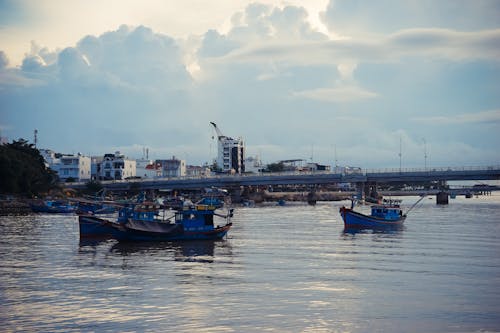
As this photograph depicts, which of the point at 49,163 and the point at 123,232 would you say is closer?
the point at 123,232

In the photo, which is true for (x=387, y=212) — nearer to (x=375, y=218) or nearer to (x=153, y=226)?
(x=375, y=218)

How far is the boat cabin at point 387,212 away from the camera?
216ft

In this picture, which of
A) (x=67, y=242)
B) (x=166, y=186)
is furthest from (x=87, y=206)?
(x=166, y=186)

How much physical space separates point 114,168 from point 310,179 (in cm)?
6032

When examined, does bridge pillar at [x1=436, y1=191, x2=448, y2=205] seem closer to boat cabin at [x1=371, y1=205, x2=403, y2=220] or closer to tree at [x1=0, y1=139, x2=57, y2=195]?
boat cabin at [x1=371, y1=205, x2=403, y2=220]

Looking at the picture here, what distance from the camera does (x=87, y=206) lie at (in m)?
85.1

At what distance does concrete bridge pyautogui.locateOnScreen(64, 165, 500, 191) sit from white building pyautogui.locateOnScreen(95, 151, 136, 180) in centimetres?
2739

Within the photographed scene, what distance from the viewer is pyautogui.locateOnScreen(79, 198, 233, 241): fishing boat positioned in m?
48.7

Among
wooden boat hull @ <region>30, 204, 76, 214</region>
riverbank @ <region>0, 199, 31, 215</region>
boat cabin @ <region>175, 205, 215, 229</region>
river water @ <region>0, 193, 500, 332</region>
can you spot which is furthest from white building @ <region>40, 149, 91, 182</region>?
boat cabin @ <region>175, 205, 215, 229</region>

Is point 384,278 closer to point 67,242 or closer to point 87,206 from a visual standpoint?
point 67,242

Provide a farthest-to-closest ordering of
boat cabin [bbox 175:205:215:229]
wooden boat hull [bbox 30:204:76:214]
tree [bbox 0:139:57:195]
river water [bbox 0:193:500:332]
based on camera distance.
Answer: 1. tree [bbox 0:139:57:195]
2. wooden boat hull [bbox 30:204:76:214]
3. boat cabin [bbox 175:205:215:229]
4. river water [bbox 0:193:500:332]

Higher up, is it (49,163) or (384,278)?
(49,163)

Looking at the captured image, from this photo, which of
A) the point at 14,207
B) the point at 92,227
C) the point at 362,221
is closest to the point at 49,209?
the point at 14,207

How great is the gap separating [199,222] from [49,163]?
114134mm
